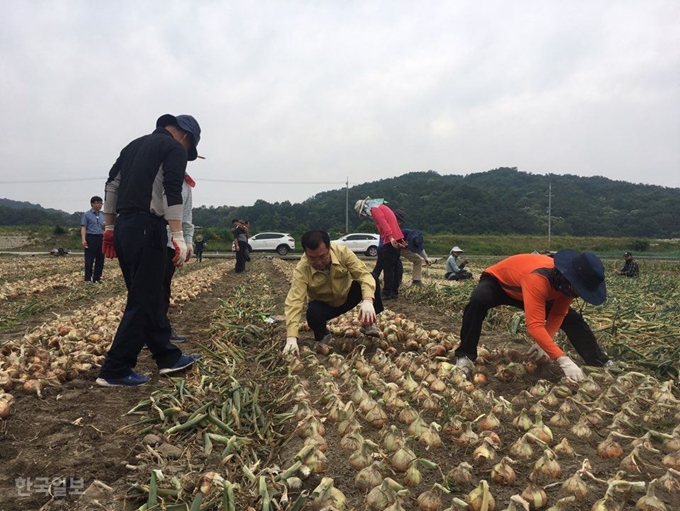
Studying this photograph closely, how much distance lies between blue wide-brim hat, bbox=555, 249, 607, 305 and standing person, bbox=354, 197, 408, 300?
13.3ft

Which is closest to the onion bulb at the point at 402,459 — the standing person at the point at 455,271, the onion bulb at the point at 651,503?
the onion bulb at the point at 651,503

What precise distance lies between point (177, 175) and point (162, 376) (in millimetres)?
1487

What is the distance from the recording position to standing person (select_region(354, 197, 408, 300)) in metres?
7.17

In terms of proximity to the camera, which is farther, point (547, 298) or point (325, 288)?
point (325, 288)

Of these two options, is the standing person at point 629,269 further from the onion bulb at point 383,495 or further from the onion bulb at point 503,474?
the onion bulb at point 383,495

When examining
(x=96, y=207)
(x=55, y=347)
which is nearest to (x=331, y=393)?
(x=55, y=347)

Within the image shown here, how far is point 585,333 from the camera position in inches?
145

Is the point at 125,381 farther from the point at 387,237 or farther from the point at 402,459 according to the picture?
the point at 387,237

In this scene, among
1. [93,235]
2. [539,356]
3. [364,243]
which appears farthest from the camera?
[364,243]

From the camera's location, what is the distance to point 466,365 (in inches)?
141

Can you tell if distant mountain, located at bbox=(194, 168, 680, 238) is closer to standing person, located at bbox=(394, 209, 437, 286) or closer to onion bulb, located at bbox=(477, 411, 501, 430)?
standing person, located at bbox=(394, 209, 437, 286)

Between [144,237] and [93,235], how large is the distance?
21.6 feet

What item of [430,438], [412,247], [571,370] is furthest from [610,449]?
[412,247]

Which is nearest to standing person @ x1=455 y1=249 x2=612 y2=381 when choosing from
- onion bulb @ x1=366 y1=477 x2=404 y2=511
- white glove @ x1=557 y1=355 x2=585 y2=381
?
white glove @ x1=557 y1=355 x2=585 y2=381
